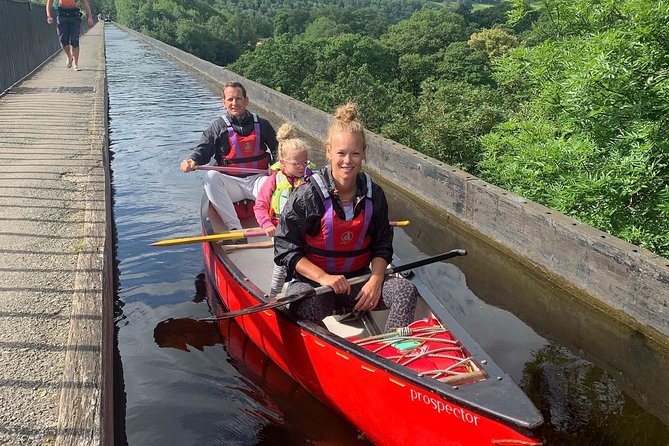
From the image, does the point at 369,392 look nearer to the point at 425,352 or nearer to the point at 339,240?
the point at 425,352

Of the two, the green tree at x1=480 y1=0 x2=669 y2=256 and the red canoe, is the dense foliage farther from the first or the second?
the red canoe

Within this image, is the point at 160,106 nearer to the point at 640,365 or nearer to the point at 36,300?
the point at 36,300

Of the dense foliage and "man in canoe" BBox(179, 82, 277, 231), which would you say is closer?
the dense foliage

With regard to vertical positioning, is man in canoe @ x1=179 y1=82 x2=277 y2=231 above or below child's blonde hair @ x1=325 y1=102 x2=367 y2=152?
below

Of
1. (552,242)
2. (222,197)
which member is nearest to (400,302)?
(552,242)

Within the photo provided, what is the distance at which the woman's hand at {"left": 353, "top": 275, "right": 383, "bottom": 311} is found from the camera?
3.97 metres

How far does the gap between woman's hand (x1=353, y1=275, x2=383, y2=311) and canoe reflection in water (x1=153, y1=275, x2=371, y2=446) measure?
81cm

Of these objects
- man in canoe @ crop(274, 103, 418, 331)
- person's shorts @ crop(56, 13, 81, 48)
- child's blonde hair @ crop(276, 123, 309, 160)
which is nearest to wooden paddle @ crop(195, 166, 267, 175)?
child's blonde hair @ crop(276, 123, 309, 160)

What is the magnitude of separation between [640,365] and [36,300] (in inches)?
Result: 180

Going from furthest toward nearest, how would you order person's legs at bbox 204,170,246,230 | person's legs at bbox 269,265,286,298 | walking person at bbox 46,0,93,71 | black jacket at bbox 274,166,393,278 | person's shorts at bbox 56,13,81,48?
person's shorts at bbox 56,13,81,48 → walking person at bbox 46,0,93,71 → person's legs at bbox 204,170,246,230 → person's legs at bbox 269,265,286,298 → black jacket at bbox 274,166,393,278

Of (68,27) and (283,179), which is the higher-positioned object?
(68,27)

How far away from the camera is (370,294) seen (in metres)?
3.97

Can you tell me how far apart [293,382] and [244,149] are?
3193 mm

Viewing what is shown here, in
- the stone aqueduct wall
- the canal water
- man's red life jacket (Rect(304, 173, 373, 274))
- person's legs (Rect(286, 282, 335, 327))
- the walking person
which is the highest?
the walking person
